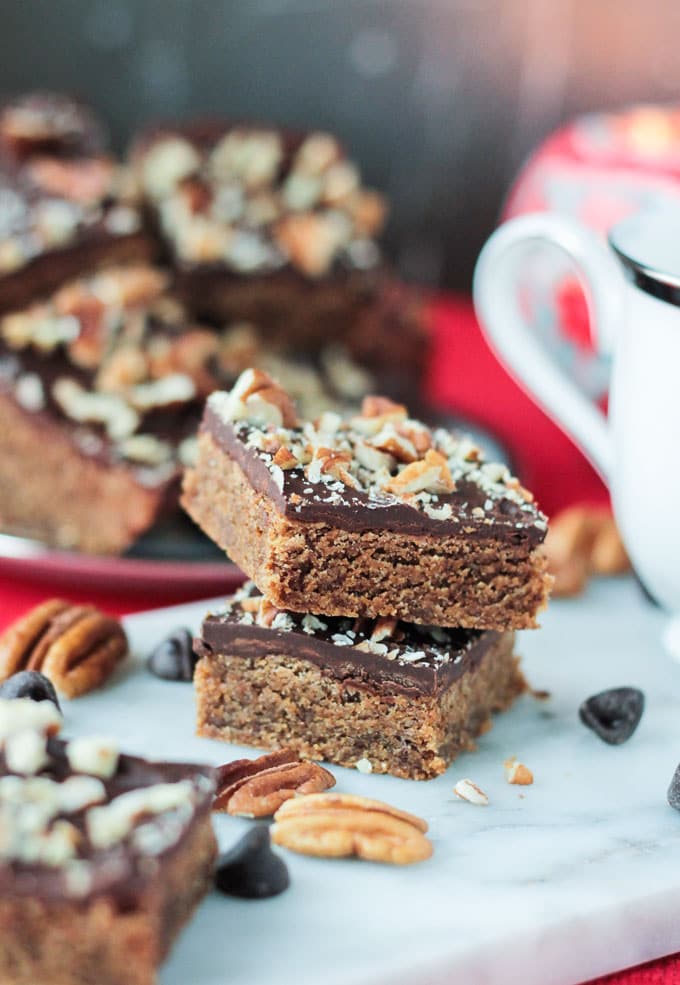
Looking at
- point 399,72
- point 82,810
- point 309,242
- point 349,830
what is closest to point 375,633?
point 349,830

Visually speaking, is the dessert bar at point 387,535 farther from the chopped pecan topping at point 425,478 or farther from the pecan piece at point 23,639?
the pecan piece at point 23,639

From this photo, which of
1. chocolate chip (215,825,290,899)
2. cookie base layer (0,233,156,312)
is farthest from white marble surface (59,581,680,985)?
cookie base layer (0,233,156,312)

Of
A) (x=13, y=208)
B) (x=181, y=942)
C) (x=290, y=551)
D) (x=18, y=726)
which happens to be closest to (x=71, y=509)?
(x=13, y=208)

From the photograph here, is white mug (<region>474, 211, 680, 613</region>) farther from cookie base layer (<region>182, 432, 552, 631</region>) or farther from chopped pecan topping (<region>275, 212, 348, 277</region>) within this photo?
chopped pecan topping (<region>275, 212, 348, 277</region>)

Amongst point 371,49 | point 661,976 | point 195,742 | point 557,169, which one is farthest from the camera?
point 371,49

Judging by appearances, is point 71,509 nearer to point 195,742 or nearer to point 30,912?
point 195,742

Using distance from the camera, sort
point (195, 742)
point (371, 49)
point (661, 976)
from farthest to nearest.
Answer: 1. point (371, 49)
2. point (195, 742)
3. point (661, 976)
